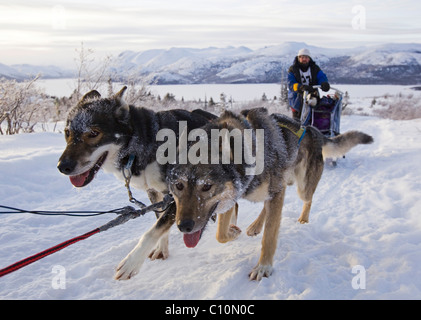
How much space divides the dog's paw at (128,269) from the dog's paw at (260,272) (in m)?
1.01

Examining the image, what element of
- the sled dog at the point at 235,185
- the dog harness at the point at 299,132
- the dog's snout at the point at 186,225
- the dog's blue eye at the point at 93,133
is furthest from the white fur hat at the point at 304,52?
the dog's snout at the point at 186,225

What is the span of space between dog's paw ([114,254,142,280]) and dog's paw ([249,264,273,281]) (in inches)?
39.9

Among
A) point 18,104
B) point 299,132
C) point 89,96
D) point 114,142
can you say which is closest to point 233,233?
point 299,132

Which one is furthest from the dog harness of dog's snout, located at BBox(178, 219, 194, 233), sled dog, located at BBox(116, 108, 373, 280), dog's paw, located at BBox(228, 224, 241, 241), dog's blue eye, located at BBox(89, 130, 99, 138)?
dog's blue eye, located at BBox(89, 130, 99, 138)

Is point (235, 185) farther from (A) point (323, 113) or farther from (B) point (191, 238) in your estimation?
(A) point (323, 113)

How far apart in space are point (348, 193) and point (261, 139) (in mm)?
3185

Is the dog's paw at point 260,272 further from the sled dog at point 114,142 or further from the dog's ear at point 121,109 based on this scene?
the dog's ear at point 121,109

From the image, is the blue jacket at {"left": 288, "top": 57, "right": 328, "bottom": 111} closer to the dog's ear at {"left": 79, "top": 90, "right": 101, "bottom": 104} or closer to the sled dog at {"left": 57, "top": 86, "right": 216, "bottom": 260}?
the sled dog at {"left": 57, "top": 86, "right": 216, "bottom": 260}

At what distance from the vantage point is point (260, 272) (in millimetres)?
3031

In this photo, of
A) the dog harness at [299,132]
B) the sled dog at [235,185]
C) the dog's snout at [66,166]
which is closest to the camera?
the sled dog at [235,185]

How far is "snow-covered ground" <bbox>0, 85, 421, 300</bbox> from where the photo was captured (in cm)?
285

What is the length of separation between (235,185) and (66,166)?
1.40 meters

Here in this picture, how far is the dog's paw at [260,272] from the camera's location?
3.01 m
